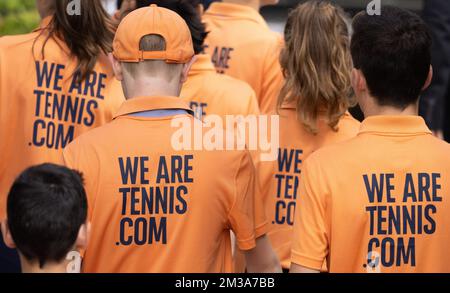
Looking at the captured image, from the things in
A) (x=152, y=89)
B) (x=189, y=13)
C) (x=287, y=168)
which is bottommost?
(x=287, y=168)

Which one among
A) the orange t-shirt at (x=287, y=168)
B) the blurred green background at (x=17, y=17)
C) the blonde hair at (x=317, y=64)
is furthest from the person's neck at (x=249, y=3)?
the blurred green background at (x=17, y=17)

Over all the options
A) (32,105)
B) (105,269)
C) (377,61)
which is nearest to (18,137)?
(32,105)

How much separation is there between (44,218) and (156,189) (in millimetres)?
570

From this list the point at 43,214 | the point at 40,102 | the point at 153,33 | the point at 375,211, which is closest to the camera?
the point at 43,214

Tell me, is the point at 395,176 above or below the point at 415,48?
below

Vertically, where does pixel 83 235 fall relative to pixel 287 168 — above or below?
below

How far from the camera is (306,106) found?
16.5ft

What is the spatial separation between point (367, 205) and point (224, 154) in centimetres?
55

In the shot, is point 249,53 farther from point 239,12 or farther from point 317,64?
point 317,64

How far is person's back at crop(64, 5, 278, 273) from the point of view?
12.6 feet

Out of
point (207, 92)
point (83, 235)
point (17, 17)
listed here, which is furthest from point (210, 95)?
point (17, 17)

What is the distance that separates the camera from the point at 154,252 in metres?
3.87
